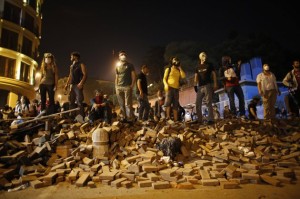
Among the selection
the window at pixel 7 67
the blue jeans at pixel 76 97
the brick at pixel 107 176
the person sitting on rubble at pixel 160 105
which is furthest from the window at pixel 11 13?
the brick at pixel 107 176

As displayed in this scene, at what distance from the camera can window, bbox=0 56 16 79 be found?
956 inches

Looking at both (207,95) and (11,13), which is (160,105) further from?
(11,13)

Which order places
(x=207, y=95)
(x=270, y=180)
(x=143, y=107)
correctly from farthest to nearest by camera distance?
(x=143, y=107) < (x=207, y=95) < (x=270, y=180)

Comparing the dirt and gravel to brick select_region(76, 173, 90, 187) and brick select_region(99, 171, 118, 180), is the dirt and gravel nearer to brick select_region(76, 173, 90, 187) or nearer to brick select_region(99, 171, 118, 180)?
brick select_region(76, 173, 90, 187)

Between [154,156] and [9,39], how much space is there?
27.3m

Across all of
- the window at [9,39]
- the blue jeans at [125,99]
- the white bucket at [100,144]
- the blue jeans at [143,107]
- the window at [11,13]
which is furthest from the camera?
the window at [11,13]

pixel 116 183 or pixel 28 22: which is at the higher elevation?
pixel 28 22

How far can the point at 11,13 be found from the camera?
2645 centimetres

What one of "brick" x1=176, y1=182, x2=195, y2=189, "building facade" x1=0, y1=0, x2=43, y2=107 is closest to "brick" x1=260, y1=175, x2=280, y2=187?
"brick" x1=176, y1=182, x2=195, y2=189

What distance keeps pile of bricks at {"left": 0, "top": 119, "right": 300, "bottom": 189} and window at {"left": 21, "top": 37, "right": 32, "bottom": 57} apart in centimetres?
2474

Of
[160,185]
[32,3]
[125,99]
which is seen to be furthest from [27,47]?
[160,185]

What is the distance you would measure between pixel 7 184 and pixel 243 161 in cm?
492

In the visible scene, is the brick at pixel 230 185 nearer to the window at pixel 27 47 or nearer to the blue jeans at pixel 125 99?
the blue jeans at pixel 125 99

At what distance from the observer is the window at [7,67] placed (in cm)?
2429
